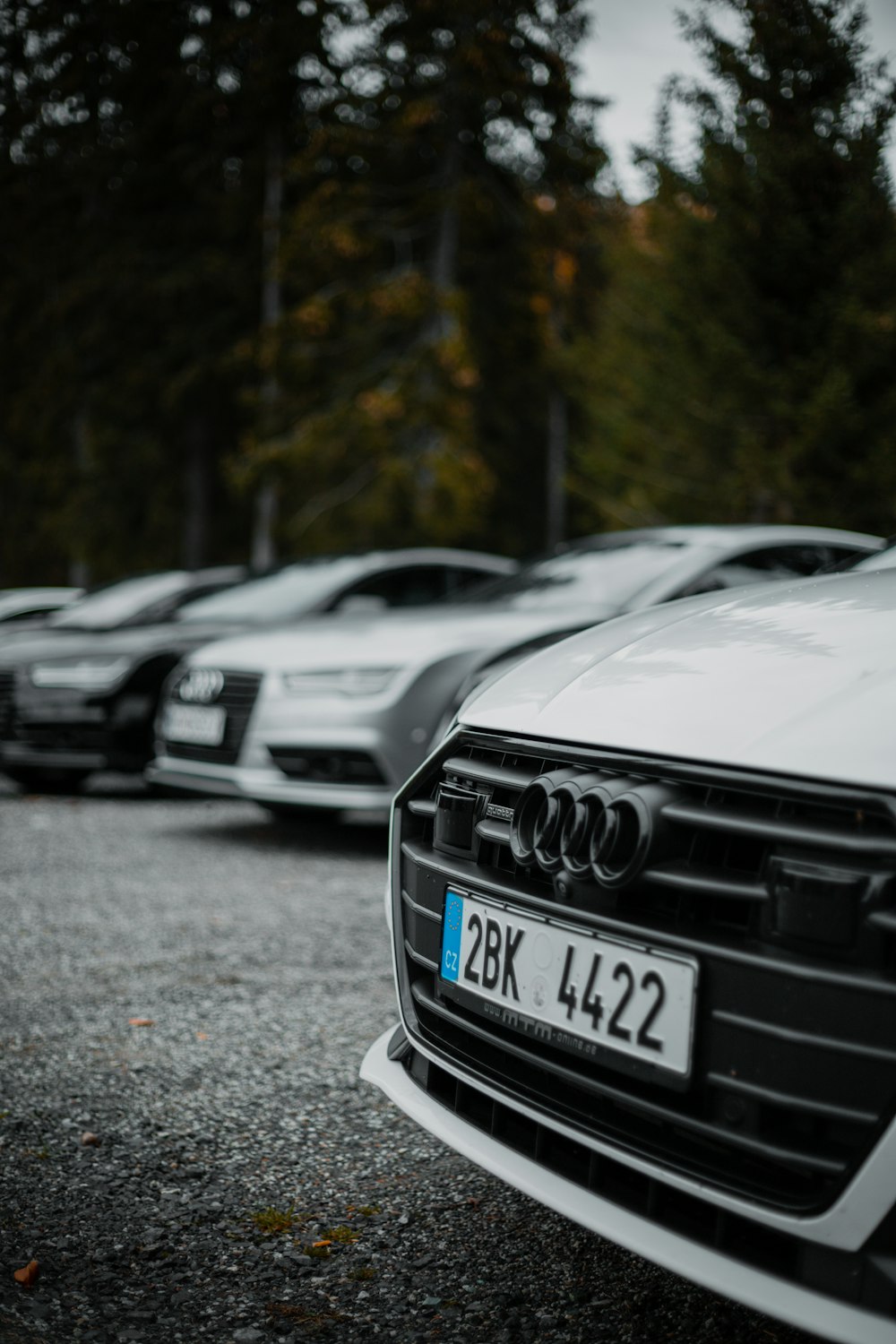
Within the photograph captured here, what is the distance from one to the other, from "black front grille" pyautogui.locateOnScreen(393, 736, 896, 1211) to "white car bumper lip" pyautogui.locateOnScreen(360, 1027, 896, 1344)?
83mm

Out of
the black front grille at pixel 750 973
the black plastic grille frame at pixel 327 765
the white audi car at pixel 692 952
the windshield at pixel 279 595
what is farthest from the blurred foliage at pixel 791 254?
the black front grille at pixel 750 973

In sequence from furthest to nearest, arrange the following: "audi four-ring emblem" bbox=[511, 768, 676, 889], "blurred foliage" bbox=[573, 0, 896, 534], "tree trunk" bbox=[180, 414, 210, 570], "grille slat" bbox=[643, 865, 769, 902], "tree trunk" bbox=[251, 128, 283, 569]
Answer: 1. "tree trunk" bbox=[180, 414, 210, 570]
2. "tree trunk" bbox=[251, 128, 283, 569]
3. "blurred foliage" bbox=[573, 0, 896, 534]
4. "audi four-ring emblem" bbox=[511, 768, 676, 889]
5. "grille slat" bbox=[643, 865, 769, 902]

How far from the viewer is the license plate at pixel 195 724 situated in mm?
5715

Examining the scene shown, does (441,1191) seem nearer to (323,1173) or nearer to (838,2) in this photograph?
(323,1173)

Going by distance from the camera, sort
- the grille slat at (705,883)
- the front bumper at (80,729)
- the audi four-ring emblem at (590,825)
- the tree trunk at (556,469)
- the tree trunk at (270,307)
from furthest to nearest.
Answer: the tree trunk at (556,469) < the tree trunk at (270,307) < the front bumper at (80,729) < the audi four-ring emblem at (590,825) < the grille slat at (705,883)

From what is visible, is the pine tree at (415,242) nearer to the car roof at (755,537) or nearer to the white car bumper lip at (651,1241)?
the car roof at (755,537)

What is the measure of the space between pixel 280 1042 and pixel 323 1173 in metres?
0.70

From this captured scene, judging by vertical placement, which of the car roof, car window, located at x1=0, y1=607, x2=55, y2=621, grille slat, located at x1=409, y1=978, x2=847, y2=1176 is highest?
the car roof

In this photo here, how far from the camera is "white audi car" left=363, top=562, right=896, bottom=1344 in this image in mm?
1387

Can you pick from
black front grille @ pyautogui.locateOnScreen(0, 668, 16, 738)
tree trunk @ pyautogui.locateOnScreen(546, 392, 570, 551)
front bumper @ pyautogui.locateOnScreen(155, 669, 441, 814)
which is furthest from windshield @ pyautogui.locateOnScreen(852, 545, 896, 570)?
tree trunk @ pyautogui.locateOnScreen(546, 392, 570, 551)

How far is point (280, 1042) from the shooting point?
3.03 metres

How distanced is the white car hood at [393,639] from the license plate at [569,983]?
3482 millimetres

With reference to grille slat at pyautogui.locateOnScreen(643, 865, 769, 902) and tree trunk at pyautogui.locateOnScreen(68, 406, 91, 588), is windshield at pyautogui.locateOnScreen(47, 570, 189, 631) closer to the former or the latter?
grille slat at pyautogui.locateOnScreen(643, 865, 769, 902)

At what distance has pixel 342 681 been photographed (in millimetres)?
5379
